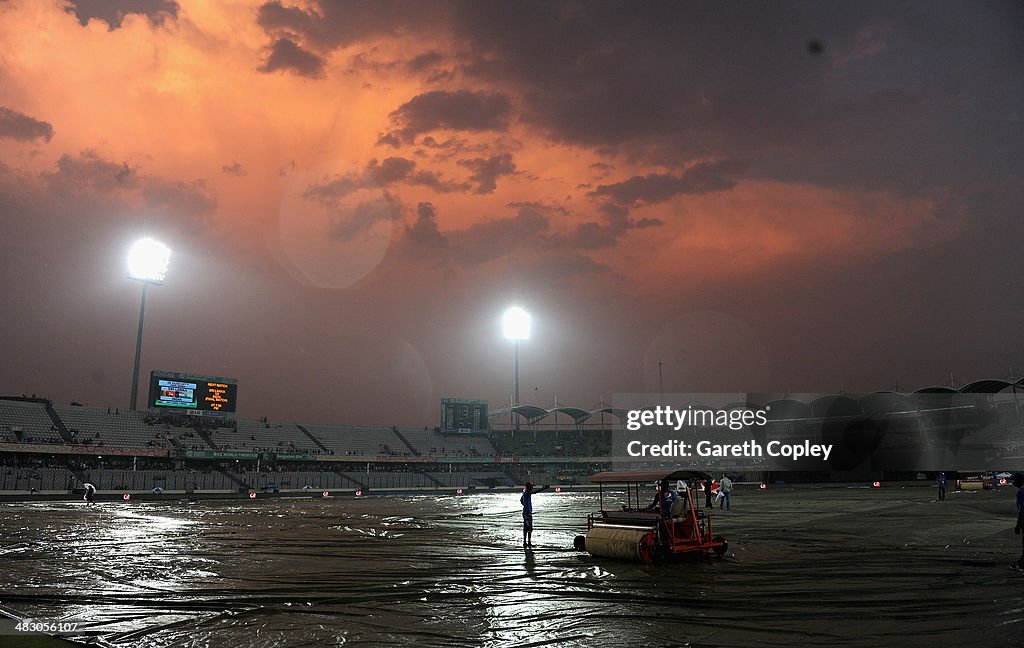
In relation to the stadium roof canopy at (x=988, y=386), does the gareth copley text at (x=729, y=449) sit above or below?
below

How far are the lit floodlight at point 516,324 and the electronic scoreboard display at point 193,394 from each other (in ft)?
133

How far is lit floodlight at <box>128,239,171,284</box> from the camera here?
250 feet

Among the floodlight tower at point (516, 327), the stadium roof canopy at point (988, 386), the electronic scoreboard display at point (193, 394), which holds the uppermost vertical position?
the floodlight tower at point (516, 327)

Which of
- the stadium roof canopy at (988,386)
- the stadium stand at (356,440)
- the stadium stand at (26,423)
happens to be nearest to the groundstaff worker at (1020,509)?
the stadium stand at (26,423)

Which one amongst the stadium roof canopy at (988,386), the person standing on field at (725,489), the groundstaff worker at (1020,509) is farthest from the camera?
the stadium roof canopy at (988,386)

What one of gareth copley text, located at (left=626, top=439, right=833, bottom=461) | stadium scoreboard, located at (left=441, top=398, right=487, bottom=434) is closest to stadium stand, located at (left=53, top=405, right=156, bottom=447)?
stadium scoreboard, located at (left=441, top=398, right=487, bottom=434)

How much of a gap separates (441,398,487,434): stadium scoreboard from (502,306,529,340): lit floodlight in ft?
37.2

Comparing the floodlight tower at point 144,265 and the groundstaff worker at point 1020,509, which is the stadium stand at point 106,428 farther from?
the groundstaff worker at point 1020,509

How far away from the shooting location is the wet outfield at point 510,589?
941 cm

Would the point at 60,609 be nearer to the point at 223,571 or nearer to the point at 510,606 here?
the point at 223,571

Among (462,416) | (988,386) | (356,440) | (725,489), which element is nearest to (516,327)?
(462,416)

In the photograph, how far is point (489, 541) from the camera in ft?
73.3

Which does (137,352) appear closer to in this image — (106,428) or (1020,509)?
(106,428)

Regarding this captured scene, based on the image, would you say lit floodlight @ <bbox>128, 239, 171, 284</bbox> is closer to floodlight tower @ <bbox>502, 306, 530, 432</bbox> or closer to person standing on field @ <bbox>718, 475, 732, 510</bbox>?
floodlight tower @ <bbox>502, 306, 530, 432</bbox>
